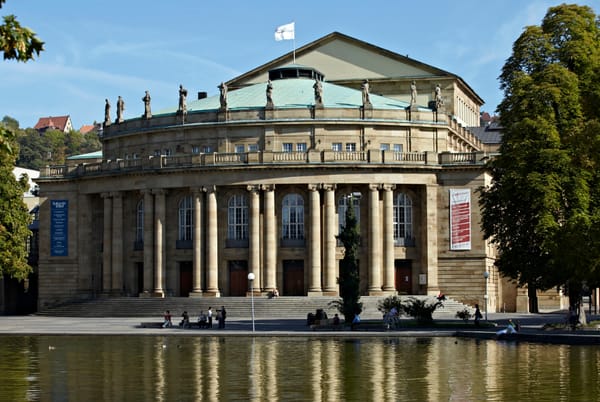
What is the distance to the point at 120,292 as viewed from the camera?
4011 inches

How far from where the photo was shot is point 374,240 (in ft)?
312

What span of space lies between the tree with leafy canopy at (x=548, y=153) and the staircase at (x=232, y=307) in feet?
63.4

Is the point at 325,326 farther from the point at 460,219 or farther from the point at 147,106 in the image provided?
the point at 147,106

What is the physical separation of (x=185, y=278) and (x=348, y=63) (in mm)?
33847

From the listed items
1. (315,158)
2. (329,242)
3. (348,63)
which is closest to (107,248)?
(329,242)

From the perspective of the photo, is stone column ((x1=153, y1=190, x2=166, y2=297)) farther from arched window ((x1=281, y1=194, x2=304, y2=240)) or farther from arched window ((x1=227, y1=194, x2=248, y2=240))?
arched window ((x1=281, y1=194, x2=304, y2=240))

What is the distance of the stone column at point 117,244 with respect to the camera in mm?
102125

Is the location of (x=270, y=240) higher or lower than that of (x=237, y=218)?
lower

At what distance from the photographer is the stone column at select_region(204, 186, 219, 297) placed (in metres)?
96.4

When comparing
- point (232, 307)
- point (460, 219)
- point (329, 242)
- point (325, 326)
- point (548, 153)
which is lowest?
point (325, 326)

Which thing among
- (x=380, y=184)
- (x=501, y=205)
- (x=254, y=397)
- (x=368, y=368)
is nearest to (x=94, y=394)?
(x=254, y=397)

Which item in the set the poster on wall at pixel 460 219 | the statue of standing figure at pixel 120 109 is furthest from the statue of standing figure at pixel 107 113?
the poster on wall at pixel 460 219

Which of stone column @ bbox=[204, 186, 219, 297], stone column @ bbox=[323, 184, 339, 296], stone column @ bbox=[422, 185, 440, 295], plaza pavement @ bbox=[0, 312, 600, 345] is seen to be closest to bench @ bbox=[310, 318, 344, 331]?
plaza pavement @ bbox=[0, 312, 600, 345]

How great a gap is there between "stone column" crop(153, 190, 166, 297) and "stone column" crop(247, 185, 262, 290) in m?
8.49
